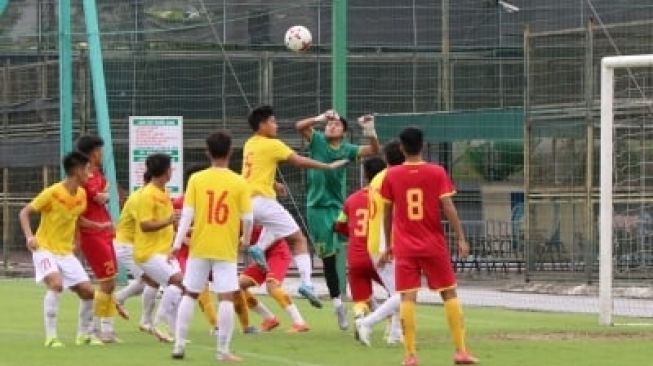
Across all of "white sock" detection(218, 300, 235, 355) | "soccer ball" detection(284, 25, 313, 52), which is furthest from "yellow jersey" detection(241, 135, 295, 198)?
"soccer ball" detection(284, 25, 313, 52)

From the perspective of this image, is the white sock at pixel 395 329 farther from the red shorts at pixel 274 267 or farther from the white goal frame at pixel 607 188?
the white goal frame at pixel 607 188

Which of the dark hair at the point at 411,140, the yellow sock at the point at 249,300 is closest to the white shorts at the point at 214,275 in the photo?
the dark hair at the point at 411,140

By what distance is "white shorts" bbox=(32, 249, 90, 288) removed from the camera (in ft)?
48.0

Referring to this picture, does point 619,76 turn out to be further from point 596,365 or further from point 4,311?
point 596,365

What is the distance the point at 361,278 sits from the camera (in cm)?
1529

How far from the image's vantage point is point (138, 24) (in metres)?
34.4

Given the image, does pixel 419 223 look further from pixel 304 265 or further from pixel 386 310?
pixel 304 265

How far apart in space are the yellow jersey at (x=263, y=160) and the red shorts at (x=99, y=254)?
5.03 feet

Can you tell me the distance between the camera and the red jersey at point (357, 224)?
49.6 feet

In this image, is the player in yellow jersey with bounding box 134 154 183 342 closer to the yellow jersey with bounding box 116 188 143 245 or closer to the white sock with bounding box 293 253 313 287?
the yellow jersey with bounding box 116 188 143 245

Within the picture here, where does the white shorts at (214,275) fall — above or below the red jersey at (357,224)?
below

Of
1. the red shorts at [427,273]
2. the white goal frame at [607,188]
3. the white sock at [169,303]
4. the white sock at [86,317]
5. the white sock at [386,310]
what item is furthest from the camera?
the white goal frame at [607,188]

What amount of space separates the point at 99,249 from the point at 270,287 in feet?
6.10

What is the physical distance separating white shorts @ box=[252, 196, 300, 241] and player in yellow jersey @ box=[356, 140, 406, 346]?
4.16 feet
